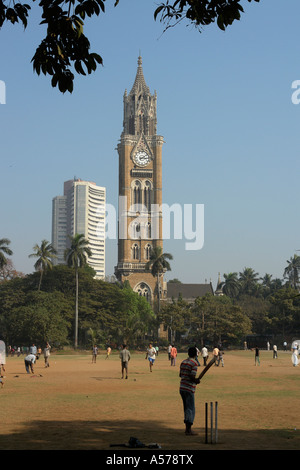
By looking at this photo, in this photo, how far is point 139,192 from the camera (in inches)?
4749

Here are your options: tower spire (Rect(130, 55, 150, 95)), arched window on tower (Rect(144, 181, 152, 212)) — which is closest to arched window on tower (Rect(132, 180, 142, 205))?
arched window on tower (Rect(144, 181, 152, 212))

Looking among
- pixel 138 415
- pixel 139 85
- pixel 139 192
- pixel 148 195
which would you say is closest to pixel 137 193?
pixel 139 192

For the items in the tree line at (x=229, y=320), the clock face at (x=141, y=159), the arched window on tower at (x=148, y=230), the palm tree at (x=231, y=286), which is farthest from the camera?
the palm tree at (x=231, y=286)

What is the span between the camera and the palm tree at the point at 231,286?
13900 cm

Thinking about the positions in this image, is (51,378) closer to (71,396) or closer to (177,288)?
(71,396)

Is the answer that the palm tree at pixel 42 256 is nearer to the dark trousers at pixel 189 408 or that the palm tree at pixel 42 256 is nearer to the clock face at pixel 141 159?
the clock face at pixel 141 159

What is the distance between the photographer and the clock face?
401 feet

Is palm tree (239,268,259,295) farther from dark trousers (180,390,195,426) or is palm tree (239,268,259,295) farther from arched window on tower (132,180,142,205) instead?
dark trousers (180,390,195,426)

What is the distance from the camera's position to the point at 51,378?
28.0 m

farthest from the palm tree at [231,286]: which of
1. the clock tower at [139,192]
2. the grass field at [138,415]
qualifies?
the grass field at [138,415]

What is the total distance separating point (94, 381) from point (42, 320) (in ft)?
142

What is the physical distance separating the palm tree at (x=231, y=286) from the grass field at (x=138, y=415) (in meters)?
115

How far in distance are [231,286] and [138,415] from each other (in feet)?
415

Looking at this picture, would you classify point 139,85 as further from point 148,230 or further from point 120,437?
point 120,437
